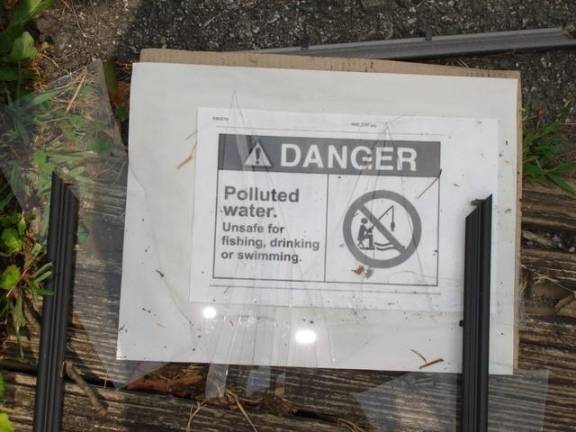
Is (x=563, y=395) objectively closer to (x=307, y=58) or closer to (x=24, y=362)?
(x=307, y=58)

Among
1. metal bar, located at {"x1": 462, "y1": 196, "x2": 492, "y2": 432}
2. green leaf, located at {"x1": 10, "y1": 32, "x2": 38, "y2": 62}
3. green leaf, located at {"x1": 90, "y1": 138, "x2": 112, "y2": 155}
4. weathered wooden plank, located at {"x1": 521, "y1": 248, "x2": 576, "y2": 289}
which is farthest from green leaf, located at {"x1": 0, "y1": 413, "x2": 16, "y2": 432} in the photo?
weathered wooden plank, located at {"x1": 521, "y1": 248, "x2": 576, "y2": 289}

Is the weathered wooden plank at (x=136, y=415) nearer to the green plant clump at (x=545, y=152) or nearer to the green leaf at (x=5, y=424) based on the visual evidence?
the green leaf at (x=5, y=424)

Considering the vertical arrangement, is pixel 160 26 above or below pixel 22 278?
above

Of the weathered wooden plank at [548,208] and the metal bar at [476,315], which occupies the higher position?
the weathered wooden plank at [548,208]

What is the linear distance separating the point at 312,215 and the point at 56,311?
39cm

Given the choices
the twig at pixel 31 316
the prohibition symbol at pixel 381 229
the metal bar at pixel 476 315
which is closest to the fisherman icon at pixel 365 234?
the prohibition symbol at pixel 381 229

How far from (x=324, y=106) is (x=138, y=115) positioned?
27 centimetres

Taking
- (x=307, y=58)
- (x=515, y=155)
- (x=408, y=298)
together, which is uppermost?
(x=307, y=58)

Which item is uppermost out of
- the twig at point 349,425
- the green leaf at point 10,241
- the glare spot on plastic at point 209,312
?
the green leaf at point 10,241

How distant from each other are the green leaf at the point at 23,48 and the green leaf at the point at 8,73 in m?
0.02

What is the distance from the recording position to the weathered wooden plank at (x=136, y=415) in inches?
38.4

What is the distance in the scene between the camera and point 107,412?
979 mm

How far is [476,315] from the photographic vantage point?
0.98 metres

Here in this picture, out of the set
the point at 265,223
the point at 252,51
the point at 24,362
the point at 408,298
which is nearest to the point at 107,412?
the point at 24,362
